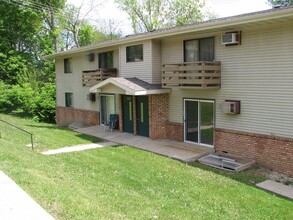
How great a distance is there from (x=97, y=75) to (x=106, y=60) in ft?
4.17

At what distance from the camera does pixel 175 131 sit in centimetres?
1462

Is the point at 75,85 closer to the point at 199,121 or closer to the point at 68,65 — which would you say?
the point at 68,65

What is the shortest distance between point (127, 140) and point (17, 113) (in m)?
18.8

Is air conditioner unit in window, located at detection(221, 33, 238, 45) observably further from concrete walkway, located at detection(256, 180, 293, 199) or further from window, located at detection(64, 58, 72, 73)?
window, located at detection(64, 58, 72, 73)

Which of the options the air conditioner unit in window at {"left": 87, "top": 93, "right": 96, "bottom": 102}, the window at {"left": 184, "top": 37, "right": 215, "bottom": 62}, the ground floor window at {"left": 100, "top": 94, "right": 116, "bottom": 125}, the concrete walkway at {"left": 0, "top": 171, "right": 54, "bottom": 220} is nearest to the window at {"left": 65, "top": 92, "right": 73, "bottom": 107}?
the air conditioner unit in window at {"left": 87, "top": 93, "right": 96, "bottom": 102}

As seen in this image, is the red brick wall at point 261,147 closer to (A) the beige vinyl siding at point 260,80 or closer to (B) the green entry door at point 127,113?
(A) the beige vinyl siding at point 260,80

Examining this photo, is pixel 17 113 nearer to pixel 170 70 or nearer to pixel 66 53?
pixel 66 53

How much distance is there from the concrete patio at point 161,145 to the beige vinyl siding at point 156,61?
2959 mm

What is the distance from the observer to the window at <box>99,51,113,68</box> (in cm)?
1858

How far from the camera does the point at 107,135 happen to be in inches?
647

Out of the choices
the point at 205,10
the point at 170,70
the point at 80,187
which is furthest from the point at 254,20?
the point at 205,10

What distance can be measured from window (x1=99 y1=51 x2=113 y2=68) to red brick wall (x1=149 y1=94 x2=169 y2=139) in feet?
16.7

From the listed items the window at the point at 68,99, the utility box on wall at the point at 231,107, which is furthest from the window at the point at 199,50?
the window at the point at 68,99

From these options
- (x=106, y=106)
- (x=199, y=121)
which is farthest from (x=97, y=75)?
(x=199, y=121)
